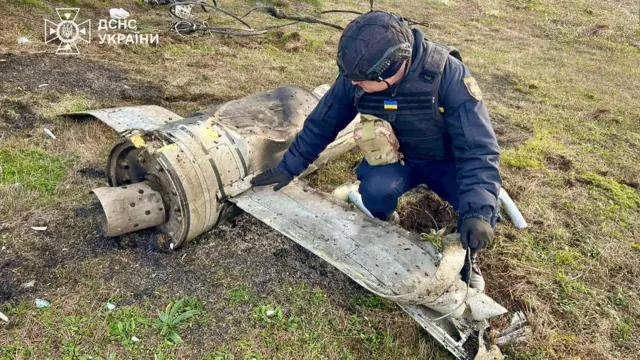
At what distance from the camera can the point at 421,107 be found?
109 inches

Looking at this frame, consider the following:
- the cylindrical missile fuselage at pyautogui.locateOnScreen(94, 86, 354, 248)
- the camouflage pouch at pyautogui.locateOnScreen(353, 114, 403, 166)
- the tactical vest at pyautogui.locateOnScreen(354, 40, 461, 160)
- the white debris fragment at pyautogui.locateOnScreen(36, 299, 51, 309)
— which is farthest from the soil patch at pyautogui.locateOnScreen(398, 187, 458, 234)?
the white debris fragment at pyautogui.locateOnScreen(36, 299, 51, 309)

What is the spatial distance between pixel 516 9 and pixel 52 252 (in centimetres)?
1520

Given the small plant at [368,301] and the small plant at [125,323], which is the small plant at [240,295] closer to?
the small plant at [125,323]

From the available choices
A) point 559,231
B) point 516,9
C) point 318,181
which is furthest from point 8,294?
point 516,9

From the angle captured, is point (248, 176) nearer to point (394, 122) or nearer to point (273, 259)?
point (273, 259)

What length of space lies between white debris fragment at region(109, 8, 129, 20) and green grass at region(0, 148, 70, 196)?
4.96 metres

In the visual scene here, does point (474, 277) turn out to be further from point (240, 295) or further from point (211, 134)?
point (211, 134)

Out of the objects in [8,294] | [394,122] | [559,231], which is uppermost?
[394,122]

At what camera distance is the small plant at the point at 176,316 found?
8.87 feet

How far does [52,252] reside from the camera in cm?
319

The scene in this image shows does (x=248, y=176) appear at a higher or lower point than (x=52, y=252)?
higher

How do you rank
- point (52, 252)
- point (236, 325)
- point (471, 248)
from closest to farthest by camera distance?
point (471, 248) < point (236, 325) < point (52, 252)

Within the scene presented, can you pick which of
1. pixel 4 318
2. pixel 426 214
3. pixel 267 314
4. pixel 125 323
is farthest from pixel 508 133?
pixel 4 318

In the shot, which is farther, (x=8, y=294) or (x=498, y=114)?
(x=498, y=114)
